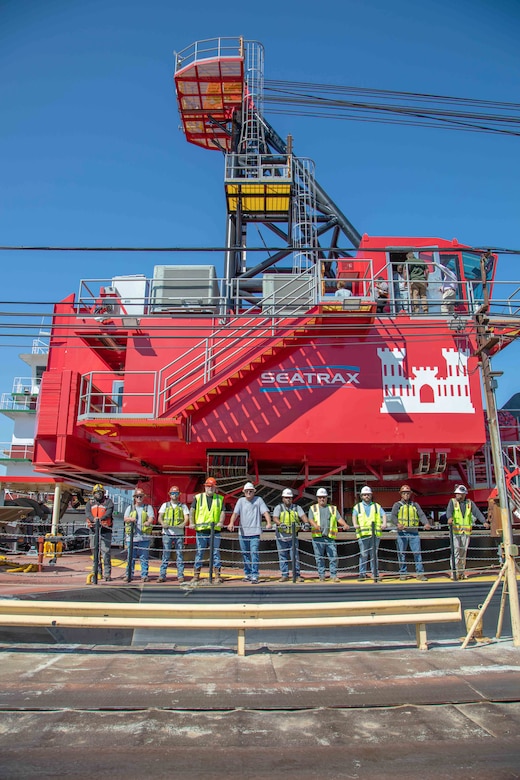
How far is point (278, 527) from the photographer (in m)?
11.3

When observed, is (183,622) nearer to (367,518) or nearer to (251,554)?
(251,554)

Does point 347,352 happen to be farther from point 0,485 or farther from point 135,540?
point 0,485

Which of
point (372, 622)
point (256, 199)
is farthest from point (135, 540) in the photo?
point (256, 199)

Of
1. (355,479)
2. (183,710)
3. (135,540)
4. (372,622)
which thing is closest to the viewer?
(183,710)

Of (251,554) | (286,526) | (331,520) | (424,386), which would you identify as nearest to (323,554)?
(331,520)

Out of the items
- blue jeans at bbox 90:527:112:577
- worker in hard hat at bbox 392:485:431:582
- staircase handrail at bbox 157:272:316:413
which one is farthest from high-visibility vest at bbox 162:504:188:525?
worker in hard hat at bbox 392:485:431:582

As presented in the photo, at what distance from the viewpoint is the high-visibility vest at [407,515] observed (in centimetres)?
1159

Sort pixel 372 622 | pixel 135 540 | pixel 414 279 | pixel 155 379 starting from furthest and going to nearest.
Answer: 1. pixel 414 279
2. pixel 155 379
3. pixel 135 540
4. pixel 372 622

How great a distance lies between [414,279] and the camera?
579 inches

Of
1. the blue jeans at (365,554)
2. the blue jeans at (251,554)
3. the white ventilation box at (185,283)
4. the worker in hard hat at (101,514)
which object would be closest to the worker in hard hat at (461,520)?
the blue jeans at (365,554)

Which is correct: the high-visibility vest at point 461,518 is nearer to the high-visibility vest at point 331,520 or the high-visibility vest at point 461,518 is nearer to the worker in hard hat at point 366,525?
the worker in hard hat at point 366,525

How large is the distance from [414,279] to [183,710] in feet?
38.4

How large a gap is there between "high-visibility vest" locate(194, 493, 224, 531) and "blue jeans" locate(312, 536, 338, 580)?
197cm

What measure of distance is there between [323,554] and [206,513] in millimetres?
2476
